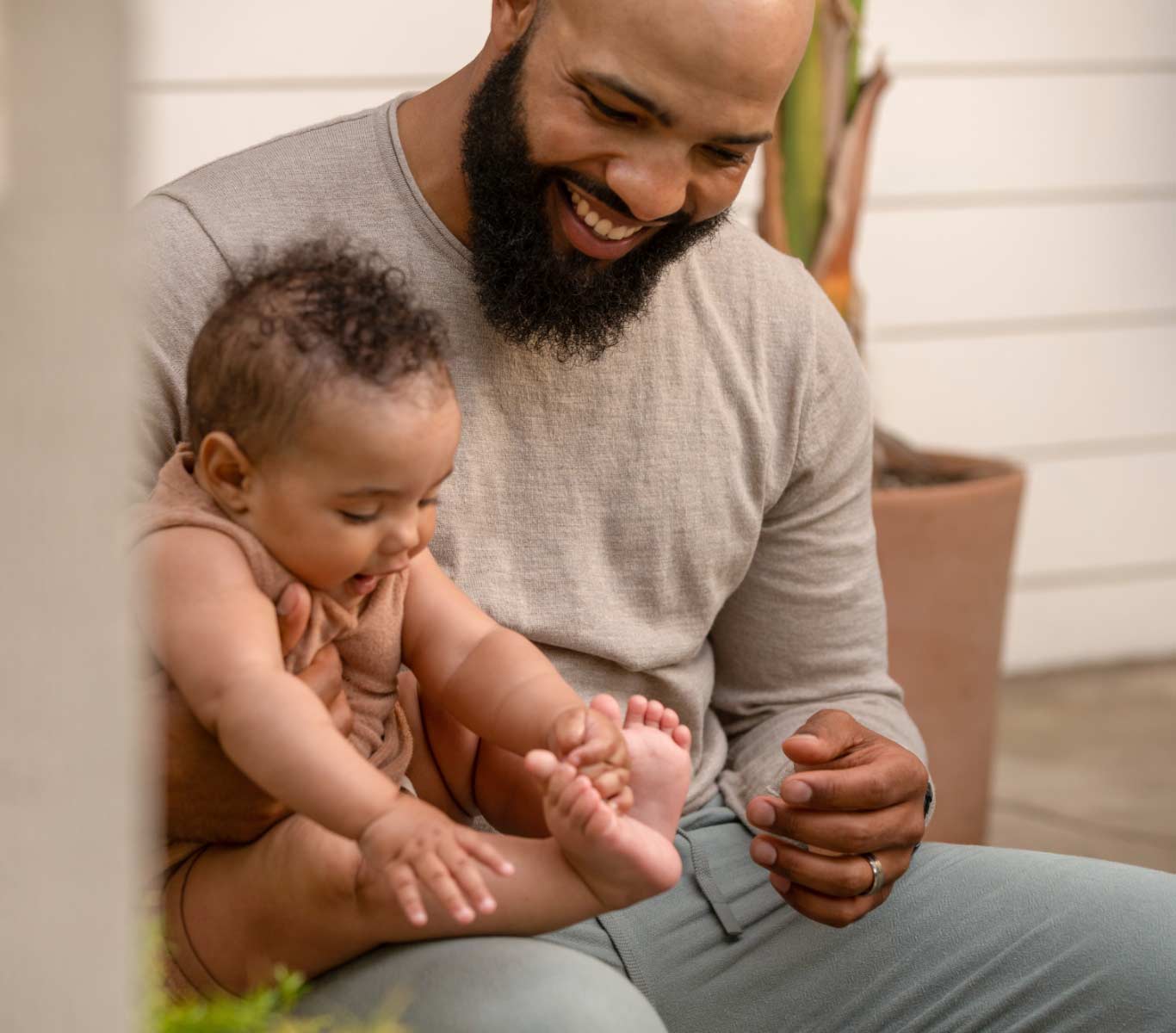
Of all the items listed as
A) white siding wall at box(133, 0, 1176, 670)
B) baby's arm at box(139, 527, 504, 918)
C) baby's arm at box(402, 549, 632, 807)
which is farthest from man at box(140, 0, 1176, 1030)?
white siding wall at box(133, 0, 1176, 670)

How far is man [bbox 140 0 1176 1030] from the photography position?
1515 mm

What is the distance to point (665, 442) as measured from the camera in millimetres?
1673

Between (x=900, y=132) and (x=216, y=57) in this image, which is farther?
→ (x=900, y=132)

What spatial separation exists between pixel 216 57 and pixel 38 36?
2.39 meters

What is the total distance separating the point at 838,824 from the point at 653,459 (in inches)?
16.7

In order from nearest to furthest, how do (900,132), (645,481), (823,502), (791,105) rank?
(645,481), (823,502), (791,105), (900,132)

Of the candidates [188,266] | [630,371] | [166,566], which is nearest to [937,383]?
[630,371]

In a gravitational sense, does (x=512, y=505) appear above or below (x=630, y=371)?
below

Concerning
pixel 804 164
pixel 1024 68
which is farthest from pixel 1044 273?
pixel 804 164

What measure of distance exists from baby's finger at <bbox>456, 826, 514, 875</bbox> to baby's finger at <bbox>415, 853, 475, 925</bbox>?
0.02 meters

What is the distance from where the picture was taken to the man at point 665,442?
1.51 metres

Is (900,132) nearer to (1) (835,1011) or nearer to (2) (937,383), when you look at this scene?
(2) (937,383)

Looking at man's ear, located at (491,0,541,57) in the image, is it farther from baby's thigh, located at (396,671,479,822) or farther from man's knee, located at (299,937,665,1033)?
man's knee, located at (299,937,665,1033)

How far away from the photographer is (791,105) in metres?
2.66
